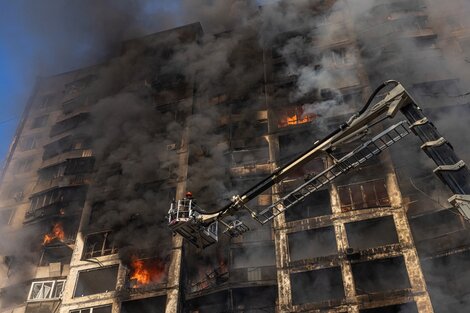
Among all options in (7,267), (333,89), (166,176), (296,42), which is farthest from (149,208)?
(296,42)

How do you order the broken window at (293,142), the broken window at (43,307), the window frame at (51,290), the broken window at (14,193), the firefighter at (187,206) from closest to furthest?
1. the firefighter at (187,206)
2. the broken window at (43,307)
3. the window frame at (51,290)
4. the broken window at (293,142)
5. the broken window at (14,193)

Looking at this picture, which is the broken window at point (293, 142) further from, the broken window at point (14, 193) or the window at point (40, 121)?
the window at point (40, 121)

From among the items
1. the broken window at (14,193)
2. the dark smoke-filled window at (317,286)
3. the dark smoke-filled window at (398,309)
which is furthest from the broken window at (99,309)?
the broken window at (14,193)

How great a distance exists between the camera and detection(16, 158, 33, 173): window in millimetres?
41188

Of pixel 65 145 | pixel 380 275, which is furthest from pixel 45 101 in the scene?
pixel 380 275

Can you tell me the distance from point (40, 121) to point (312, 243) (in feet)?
103

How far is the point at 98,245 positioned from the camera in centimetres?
2950

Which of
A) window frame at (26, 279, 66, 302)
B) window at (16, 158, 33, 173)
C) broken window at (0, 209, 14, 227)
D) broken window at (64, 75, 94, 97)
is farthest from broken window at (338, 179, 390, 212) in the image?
broken window at (64, 75, 94, 97)

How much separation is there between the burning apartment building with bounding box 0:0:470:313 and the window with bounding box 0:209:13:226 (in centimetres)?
10

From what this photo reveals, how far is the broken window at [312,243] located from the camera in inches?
1003

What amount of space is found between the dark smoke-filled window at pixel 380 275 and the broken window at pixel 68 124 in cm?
2793

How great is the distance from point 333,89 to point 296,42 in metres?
6.64

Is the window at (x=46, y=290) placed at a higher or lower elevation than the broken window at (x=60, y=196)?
lower

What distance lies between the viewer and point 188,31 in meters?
42.6
